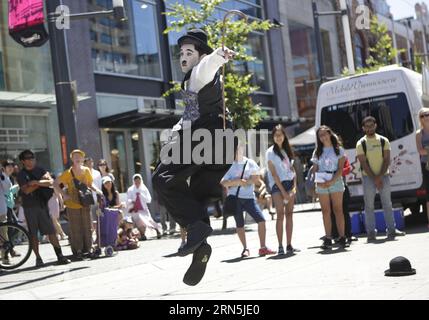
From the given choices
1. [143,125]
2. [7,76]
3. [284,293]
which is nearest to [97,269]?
[284,293]

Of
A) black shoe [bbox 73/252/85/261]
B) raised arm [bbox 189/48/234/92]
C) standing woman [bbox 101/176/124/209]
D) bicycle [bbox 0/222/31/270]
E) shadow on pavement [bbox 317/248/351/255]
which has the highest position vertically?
raised arm [bbox 189/48/234/92]

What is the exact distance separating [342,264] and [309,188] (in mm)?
3582

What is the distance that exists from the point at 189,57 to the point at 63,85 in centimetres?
693

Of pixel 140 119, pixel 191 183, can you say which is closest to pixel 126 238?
pixel 191 183

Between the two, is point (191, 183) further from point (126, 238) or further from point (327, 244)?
point (126, 238)

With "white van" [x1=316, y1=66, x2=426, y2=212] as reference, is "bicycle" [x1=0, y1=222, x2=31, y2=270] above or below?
below

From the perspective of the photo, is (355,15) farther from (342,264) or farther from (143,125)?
(342,264)

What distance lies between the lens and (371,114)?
13.5 meters

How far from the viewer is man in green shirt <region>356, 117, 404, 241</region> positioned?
1116 cm

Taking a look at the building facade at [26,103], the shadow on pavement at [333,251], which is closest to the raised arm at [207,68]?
the shadow on pavement at [333,251]

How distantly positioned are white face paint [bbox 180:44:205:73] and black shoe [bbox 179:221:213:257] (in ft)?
4.10

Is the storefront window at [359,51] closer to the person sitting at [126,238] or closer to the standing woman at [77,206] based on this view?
the person sitting at [126,238]

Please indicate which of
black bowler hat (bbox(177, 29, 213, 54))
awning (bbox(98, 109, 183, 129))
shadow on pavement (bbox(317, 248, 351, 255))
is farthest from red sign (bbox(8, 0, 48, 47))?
awning (bbox(98, 109, 183, 129))

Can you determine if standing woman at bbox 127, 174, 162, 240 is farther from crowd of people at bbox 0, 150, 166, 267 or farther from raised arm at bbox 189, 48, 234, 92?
raised arm at bbox 189, 48, 234, 92
